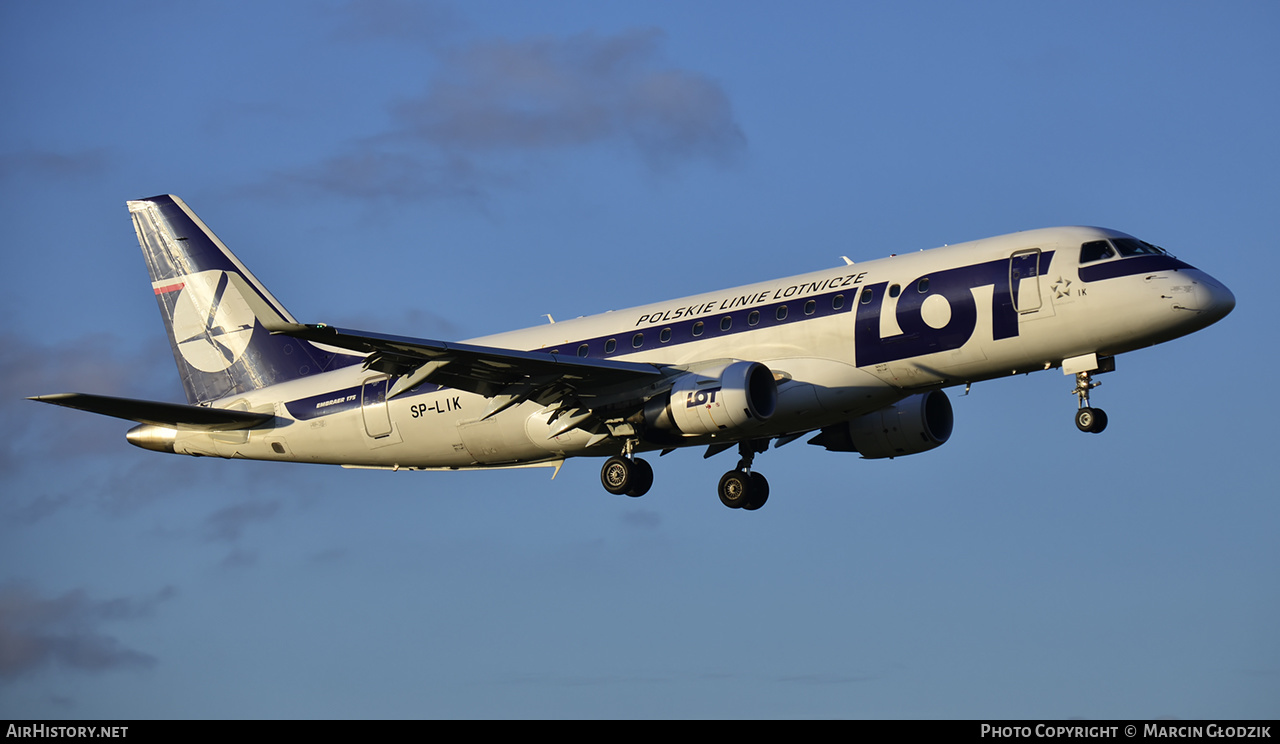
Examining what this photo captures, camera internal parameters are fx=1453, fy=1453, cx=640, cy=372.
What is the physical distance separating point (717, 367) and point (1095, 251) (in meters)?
9.34

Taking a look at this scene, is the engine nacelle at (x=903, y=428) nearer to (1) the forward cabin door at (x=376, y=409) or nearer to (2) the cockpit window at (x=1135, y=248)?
(2) the cockpit window at (x=1135, y=248)

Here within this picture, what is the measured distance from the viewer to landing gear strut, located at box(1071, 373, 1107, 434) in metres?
34.1

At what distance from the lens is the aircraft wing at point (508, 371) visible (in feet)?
111

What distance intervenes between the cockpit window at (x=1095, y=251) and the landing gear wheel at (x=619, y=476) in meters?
12.5

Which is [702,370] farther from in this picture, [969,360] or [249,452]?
[249,452]

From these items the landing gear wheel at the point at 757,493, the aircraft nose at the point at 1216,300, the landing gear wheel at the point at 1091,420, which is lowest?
the landing gear wheel at the point at 1091,420

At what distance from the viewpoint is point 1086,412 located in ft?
112

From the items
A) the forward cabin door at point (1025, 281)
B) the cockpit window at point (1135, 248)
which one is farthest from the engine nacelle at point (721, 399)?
the cockpit window at point (1135, 248)

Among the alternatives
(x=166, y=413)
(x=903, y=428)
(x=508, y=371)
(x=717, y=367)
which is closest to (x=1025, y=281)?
(x=717, y=367)

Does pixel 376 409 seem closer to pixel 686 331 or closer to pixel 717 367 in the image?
pixel 686 331

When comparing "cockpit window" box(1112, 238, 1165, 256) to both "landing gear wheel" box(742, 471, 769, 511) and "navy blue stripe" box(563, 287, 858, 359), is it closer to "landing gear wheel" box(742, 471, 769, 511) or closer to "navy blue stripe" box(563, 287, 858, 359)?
"navy blue stripe" box(563, 287, 858, 359)

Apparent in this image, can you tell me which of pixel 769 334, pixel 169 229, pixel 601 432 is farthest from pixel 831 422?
pixel 169 229
